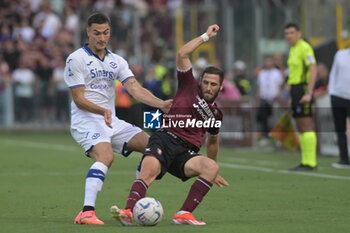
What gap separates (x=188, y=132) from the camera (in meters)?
8.23

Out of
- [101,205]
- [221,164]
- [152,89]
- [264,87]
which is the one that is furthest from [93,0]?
[101,205]

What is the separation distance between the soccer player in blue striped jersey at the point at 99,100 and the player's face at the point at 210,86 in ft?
1.22

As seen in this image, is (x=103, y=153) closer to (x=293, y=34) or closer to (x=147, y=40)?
(x=293, y=34)

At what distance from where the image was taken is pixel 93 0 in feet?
97.1

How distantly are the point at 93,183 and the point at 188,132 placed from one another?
1057 millimetres

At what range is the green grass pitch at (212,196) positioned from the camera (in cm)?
768

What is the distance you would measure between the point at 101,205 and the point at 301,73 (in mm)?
5342

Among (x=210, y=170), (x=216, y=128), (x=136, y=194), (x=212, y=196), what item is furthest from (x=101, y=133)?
(x=212, y=196)

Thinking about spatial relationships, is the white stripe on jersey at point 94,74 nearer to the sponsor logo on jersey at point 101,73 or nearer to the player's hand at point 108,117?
the sponsor logo on jersey at point 101,73

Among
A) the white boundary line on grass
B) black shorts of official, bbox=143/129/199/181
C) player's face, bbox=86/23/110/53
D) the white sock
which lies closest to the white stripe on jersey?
player's face, bbox=86/23/110/53

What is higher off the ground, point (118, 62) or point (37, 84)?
point (118, 62)

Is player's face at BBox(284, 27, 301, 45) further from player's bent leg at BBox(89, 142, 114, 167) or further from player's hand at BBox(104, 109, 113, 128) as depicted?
player's hand at BBox(104, 109, 113, 128)

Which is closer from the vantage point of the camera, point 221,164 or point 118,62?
point 118,62

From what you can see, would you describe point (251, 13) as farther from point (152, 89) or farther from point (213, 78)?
point (213, 78)
